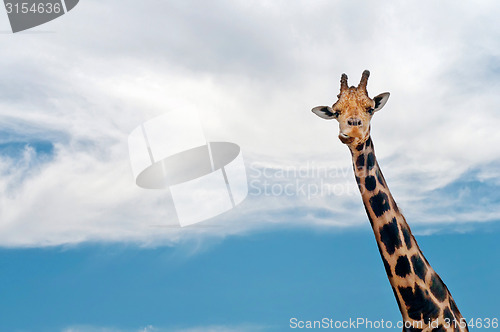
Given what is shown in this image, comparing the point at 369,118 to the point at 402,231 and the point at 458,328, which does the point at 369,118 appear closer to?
the point at 402,231

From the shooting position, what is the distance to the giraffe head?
372 inches

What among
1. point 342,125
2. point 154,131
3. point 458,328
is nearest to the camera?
point 342,125

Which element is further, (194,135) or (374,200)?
(194,135)

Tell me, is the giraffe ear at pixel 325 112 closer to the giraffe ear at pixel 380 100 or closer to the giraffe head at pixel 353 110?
the giraffe head at pixel 353 110

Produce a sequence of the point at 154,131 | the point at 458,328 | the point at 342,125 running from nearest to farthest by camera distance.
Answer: the point at 342,125 → the point at 458,328 → the point at 154,131

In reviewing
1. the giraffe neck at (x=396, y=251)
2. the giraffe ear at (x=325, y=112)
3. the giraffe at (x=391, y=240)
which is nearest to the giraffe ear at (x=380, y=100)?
the giraffe at (x=391, y=240)

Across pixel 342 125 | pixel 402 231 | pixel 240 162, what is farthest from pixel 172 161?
pixel 402 231

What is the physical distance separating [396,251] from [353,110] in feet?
8.97

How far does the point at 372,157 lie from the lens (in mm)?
9992

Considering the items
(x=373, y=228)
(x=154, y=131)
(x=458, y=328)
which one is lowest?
(x=458, y=328)

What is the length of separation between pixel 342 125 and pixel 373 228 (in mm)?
2056

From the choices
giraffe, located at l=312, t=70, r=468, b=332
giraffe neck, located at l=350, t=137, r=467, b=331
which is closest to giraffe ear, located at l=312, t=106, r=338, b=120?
giraffe, located at l=312, t=70, r=468, b=332

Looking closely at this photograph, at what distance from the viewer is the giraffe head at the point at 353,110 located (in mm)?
9461

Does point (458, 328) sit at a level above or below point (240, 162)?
below
